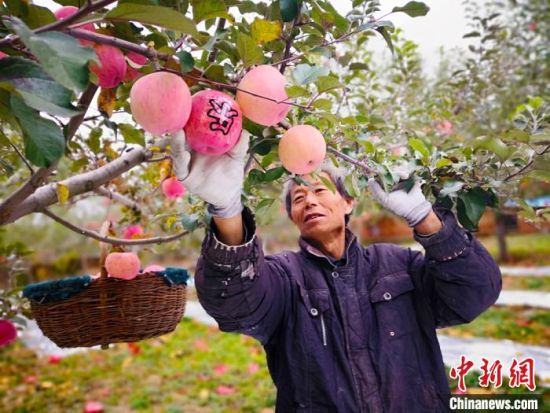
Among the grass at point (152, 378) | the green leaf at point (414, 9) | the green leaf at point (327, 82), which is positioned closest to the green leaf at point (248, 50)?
the green leaf at point (327, 82)

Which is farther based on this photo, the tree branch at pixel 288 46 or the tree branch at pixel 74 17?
the tree branch at pixel 288 46

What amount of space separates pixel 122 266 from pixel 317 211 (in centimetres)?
62

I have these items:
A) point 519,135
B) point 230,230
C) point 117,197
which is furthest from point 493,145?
point 117,197

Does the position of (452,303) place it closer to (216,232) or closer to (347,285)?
(347,285)

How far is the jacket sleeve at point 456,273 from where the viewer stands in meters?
1.23

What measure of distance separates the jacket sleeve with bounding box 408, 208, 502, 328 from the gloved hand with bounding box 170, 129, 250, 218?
1.95ft

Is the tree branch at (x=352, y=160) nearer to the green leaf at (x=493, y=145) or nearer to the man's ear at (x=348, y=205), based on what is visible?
the green leaf at (x=493, y=145)

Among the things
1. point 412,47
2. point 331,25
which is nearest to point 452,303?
point 331,25

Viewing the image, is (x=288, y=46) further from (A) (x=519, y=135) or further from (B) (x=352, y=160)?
(A) (x=519, y=135)

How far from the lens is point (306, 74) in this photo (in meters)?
0.75

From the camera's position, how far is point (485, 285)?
1.31m

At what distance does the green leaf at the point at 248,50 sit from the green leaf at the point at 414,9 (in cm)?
31

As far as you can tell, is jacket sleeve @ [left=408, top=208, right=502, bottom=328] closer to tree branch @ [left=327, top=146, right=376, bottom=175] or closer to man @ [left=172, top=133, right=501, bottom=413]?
man @ [left=172, top=133, right=501, bottom=413]

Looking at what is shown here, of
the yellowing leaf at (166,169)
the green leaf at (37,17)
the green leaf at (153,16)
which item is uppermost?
the yellowing leaf at (166,169)
